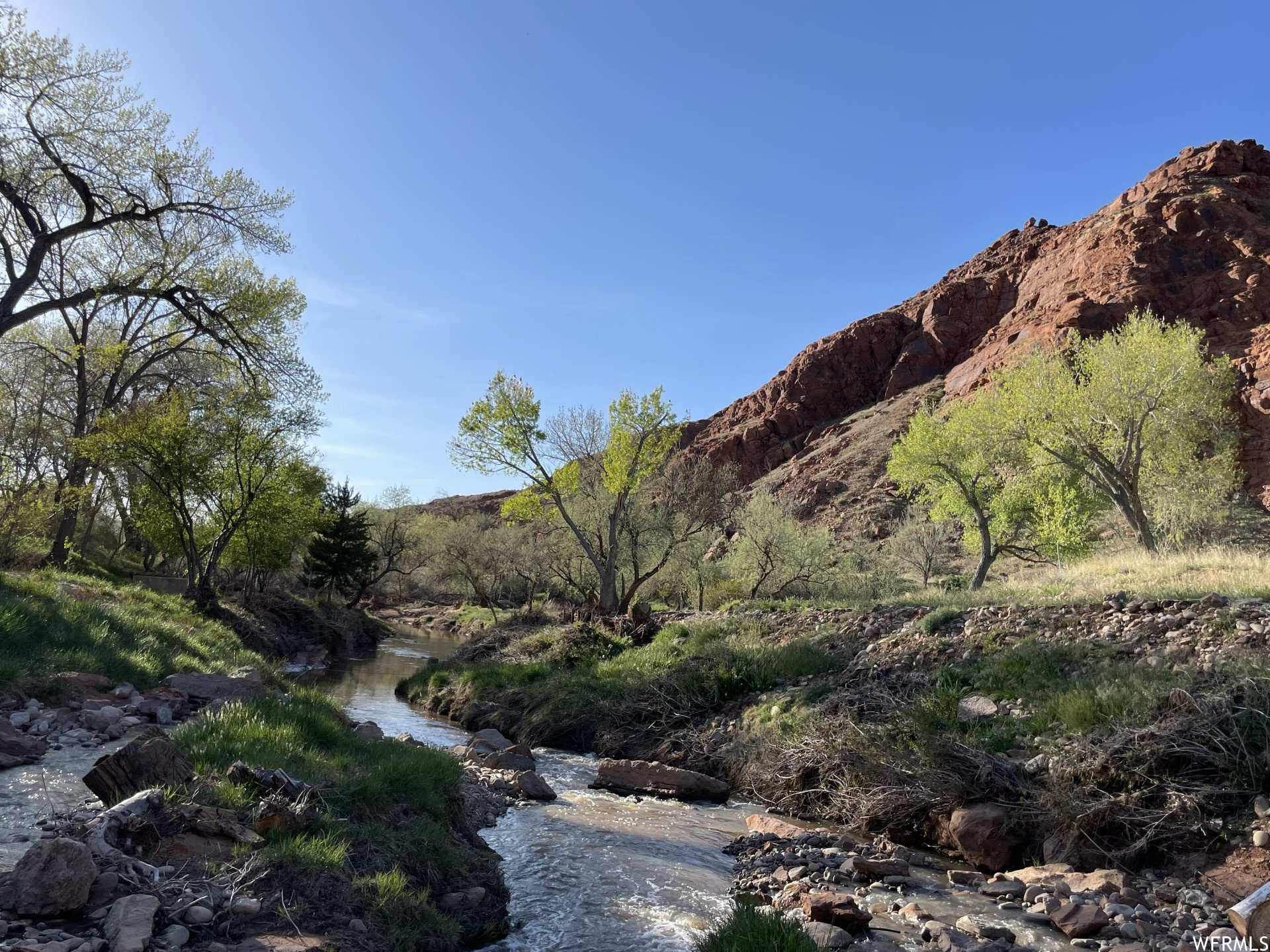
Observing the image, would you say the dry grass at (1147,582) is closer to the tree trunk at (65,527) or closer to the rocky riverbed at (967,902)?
the rocky riverbed at (967,902)

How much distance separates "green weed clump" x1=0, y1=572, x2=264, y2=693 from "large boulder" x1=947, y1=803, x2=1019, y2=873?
10.1m

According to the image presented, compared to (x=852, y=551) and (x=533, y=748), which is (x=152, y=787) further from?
(x=852, y=551)

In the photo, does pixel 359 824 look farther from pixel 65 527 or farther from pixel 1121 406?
pixel 1121 406

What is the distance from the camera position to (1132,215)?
7562 cm

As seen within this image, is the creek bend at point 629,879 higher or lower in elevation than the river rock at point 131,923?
lower

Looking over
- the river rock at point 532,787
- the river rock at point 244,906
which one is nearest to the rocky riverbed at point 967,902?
the river rock at point 532,787

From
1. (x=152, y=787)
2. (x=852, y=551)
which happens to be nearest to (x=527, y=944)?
(x=152, y=787)

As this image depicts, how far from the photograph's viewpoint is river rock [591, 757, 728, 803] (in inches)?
392

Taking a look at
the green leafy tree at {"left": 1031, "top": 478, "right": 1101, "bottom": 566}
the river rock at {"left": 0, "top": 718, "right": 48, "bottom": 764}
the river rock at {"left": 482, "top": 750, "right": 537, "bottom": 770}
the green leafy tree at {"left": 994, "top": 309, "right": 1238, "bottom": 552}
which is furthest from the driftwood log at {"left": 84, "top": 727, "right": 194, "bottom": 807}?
the green leafy tree at {"left": 1031, "top": 478, "right": 1101, "bottom": 566}

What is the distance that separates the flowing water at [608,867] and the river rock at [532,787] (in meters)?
0.24

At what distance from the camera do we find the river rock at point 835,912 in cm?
522

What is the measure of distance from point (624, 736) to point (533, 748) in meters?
1.82

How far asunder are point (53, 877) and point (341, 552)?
41710mm

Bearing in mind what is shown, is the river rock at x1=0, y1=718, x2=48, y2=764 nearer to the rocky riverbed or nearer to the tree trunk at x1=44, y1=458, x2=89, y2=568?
the rocky riverbed
